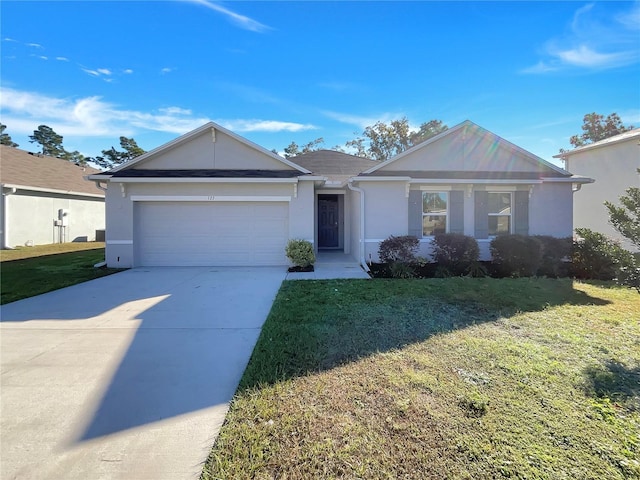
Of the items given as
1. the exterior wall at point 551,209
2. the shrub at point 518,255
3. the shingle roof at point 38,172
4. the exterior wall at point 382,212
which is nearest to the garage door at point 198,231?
the exterior wall at point 382,212

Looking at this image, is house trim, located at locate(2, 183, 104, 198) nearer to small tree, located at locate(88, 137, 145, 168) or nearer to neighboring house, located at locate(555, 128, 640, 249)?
small tree, located at locate(88, 137, 145, 168)

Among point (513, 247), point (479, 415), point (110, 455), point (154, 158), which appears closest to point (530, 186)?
point (513, 247)

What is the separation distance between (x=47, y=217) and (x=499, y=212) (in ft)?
74.1

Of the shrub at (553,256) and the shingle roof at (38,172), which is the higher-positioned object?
the shingle roof at (38,172)

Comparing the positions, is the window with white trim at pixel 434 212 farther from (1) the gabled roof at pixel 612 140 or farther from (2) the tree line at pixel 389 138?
(2) the tree line at pixel 389 138

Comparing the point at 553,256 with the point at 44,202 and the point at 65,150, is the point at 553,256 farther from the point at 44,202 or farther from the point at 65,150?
the point at 65,150

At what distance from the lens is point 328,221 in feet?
45.9

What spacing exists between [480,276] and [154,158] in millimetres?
11192

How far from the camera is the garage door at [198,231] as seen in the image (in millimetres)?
10234

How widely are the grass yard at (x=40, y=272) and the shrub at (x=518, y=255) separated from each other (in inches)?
462

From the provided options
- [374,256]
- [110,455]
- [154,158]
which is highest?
[154,158]

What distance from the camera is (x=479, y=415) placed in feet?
8.17

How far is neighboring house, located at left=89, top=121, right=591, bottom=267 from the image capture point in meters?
9.96

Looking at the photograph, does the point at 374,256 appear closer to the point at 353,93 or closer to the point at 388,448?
the point at 388,448
